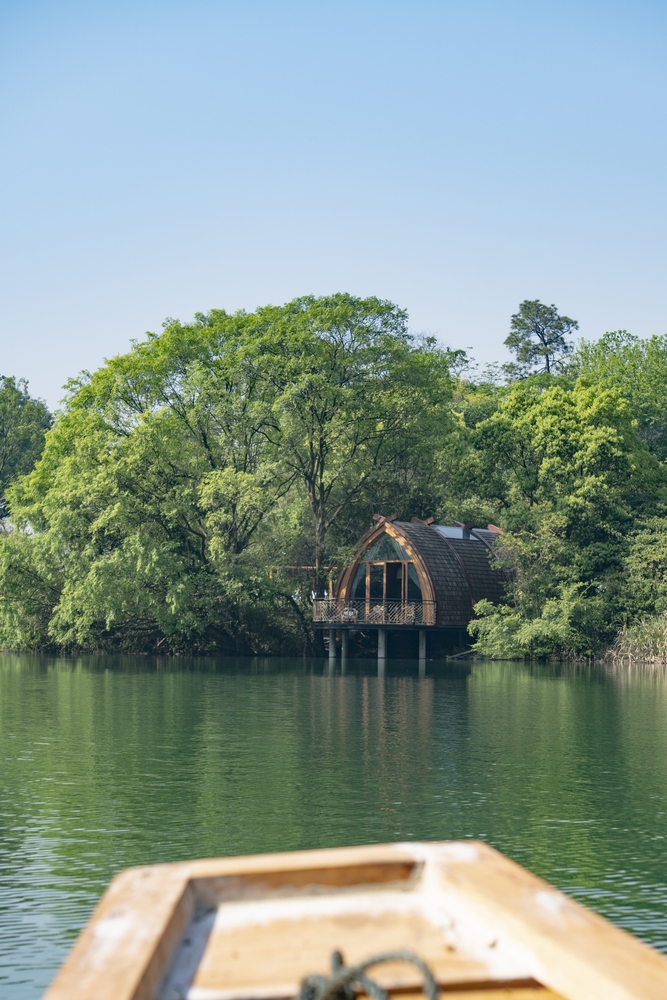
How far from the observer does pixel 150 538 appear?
128ft

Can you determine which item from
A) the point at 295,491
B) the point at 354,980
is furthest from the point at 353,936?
the point at 295,491

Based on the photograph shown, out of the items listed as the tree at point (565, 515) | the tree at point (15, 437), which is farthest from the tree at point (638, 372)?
the tree at point (15, 437)

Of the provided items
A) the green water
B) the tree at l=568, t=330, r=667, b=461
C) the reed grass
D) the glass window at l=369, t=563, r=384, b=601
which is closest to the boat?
the green water

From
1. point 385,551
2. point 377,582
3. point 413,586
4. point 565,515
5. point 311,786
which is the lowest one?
point 311,786

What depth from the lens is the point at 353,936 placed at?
4.09 meters

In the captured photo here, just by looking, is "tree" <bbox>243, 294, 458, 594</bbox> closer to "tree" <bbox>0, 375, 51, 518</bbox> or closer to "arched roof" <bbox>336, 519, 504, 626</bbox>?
"arched roof" <bbox>336, 519, 504, 626</bbox>

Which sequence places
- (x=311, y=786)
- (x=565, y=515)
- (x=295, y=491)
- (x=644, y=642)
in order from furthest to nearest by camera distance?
(x=295, y=491), (x=565, y=515), (x=644, y=642), (x=311, y=786)

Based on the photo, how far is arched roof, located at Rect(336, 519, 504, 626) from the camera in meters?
38.4

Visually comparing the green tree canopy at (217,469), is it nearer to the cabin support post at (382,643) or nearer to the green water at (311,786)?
the cabin support post at (382,643)

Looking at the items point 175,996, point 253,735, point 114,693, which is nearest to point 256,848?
point 175,996

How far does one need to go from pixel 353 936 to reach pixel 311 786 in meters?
8.60

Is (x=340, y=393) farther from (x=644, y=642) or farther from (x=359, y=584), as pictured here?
(x=644, y=642)

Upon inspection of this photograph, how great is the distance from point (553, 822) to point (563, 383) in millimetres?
42409

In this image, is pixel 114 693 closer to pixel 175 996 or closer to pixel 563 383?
pixel 175 996
